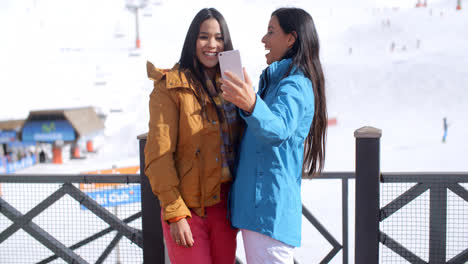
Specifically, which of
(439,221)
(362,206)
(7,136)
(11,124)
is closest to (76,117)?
(11,124)

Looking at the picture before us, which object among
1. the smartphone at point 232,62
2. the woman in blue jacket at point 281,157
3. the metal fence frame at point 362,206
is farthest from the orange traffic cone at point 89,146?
the smartphone at point 232,62

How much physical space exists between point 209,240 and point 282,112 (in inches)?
28.6

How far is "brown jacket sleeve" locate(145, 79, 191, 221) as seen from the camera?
1.80 meters

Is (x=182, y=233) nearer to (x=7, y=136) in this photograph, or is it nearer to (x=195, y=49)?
(x=195, y=49)

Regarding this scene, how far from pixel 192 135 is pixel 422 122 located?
2133 cm

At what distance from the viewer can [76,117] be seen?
18750 mm

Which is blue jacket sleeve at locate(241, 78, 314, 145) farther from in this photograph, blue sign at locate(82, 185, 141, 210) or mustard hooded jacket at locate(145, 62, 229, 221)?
blue sign at locate(82, 185, 141, 210)

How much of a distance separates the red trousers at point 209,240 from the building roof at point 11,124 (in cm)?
1942

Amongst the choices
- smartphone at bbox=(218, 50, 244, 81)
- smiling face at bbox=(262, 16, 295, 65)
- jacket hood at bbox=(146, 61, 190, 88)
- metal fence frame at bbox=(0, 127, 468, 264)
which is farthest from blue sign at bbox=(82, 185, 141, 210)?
smartphone at bbox=(218, 50, 244, 81)

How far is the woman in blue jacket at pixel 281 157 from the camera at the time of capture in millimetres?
1771

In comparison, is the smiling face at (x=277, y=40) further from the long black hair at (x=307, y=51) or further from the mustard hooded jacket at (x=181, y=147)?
the mustard hooded jacket at (x=181, y=147)

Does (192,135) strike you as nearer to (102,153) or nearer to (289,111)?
(289,111)

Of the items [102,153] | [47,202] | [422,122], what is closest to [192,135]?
[47,202]

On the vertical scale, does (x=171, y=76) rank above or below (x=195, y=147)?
above
